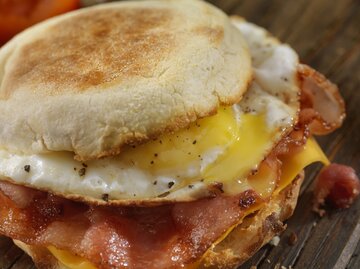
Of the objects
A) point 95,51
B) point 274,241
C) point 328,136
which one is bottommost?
point 274,241

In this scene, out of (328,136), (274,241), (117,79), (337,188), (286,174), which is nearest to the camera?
(117,79)

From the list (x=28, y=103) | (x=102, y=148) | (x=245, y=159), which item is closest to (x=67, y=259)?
(x=102, y=148)

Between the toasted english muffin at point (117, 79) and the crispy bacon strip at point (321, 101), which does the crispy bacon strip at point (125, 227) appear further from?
the crispy bacon strip at point (321, 101)

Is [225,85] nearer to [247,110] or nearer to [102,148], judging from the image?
[247,110]

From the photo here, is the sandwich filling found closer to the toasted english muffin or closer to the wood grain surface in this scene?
the toasted english muffin

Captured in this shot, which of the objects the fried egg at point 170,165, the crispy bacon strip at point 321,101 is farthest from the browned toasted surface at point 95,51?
the crispy bacon strip at point 321,101

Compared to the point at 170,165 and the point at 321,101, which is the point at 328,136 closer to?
the point at 321,101

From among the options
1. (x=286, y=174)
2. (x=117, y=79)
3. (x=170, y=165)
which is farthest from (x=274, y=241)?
(x=117, y=79)
